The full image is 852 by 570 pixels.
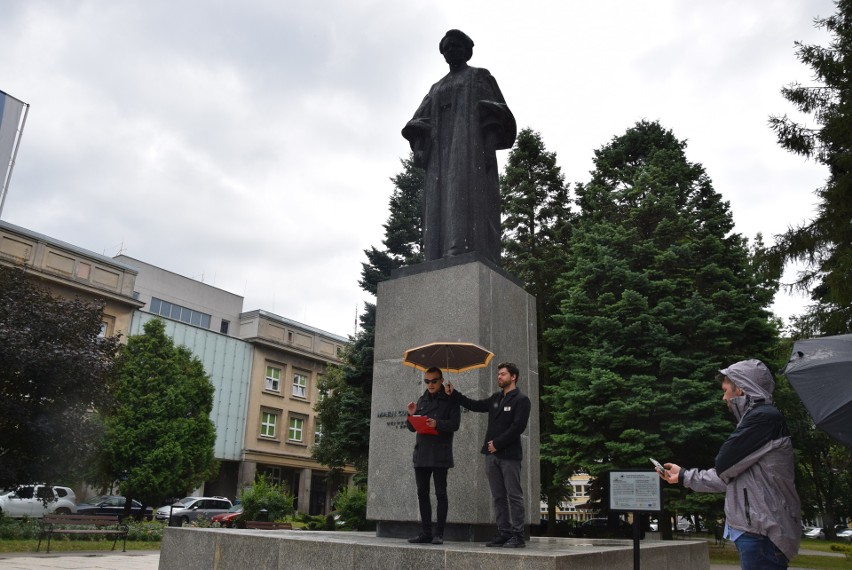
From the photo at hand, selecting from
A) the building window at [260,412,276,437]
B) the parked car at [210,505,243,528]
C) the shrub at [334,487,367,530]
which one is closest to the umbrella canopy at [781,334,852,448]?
the shrub at [334,487,367,530]

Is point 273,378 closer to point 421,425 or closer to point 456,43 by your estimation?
point 456,43

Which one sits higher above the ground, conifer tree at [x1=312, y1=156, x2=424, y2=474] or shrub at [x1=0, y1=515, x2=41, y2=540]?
conifer tree at [x1=312, y1=156, x2=424, y2=474]

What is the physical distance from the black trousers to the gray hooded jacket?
3.00 metres

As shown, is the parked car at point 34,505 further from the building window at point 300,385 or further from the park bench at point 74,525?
the building window at point 300,385

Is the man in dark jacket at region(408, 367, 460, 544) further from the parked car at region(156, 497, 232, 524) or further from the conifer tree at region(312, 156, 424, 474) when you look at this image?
the parked car at region(156, 497, 232, 524)

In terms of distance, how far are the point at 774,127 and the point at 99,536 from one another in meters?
22.9

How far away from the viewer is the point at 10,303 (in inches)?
661

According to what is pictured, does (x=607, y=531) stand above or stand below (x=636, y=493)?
below

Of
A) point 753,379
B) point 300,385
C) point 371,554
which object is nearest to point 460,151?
point 371,554

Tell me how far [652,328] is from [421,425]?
56.5 ft

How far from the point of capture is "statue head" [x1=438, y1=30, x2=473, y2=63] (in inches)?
392

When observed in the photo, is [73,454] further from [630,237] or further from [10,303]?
[630,237]

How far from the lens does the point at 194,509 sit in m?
32.4

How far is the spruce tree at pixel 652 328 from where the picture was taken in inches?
816
